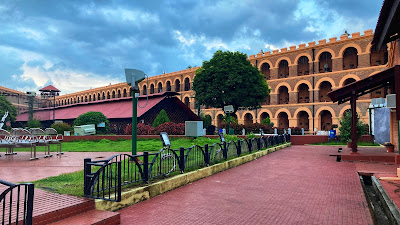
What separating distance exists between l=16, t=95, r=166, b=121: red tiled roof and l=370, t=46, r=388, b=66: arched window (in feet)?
85.8

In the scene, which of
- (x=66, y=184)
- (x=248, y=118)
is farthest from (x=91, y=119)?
(x=248, y=118)

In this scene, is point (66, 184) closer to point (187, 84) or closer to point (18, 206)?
point (18, 206)

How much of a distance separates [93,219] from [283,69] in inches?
1633

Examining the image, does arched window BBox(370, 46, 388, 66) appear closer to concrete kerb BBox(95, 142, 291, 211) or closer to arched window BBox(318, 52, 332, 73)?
arched window BBox(318, 52, 332, 73)

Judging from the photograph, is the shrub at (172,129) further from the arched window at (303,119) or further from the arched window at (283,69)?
the arched window at (283,69)

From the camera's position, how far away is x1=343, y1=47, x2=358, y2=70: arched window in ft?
118

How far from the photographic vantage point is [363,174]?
8.69 meters

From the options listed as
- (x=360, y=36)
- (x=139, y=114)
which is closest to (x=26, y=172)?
(x=139, y=114)

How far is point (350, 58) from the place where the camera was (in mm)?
36469

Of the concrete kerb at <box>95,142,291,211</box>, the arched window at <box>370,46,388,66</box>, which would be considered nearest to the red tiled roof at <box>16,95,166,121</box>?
the concrete kerb at <box>95,142,291,211</box>

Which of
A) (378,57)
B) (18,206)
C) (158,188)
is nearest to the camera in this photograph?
(18,206)

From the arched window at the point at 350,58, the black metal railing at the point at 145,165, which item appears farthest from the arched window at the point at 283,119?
the black metal railing at the point at 145,165

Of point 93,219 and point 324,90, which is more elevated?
A: point 324,90

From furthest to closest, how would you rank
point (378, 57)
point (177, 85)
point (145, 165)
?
point (177, 85) < point (378, 57) < point (145, 165)
